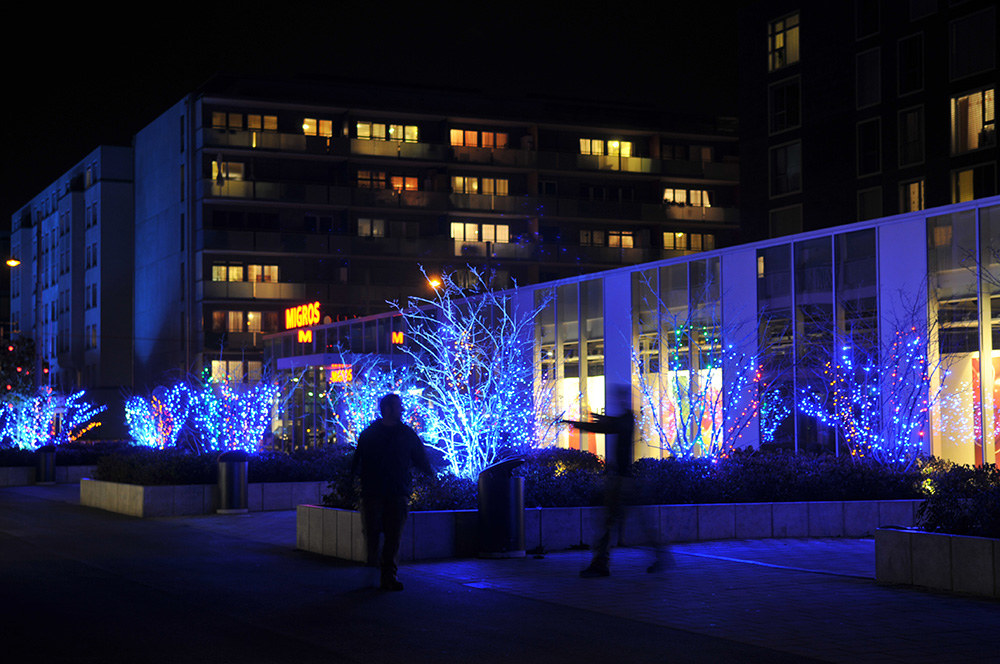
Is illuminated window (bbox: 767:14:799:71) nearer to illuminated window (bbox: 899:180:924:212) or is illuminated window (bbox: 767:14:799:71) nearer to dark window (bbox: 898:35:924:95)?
dark window (bbox: 898:35:924:95)

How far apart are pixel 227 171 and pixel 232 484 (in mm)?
46498

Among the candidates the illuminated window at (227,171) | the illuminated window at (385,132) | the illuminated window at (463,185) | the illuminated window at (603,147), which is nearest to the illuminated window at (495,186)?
the illuminated window at (463,185)

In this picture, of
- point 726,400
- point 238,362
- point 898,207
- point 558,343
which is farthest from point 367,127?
point 726,400

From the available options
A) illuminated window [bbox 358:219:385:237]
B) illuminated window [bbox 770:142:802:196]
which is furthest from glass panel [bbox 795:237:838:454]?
illuminated window [bbox 358:219:385:237]

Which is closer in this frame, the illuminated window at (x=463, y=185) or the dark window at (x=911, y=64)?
the dark window at (x=911, y=64)

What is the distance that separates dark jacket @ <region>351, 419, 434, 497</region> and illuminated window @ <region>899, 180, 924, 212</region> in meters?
35.0

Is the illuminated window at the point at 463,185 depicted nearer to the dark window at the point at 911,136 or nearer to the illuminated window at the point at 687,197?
the illuminated window at the point at 687,197

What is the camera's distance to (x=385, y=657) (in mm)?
7695

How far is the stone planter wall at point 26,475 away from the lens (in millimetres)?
33031

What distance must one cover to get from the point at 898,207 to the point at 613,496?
3453 cm

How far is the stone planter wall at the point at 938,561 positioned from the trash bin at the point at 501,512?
3.97m

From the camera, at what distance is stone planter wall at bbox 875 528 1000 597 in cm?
1036

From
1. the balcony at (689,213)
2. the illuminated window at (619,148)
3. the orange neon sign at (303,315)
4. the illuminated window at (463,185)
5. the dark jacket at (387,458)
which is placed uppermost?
the illuminated window at (619,148)

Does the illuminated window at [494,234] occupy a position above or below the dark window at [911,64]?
below
